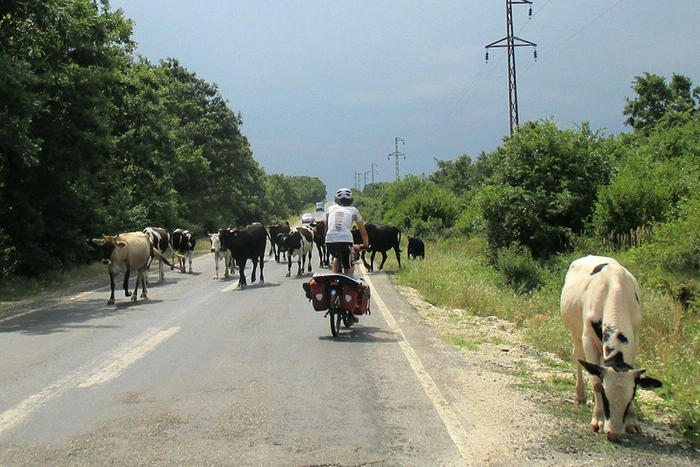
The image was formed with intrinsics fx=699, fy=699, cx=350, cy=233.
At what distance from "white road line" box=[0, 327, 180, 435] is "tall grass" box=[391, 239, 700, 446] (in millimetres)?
5545

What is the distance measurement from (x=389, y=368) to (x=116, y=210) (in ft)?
70.7

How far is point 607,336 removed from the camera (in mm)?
5820

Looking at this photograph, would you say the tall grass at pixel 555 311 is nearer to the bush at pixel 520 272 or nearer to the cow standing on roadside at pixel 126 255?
the bush at pixel 520 272

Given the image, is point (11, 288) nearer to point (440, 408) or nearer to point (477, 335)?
point (477, 335)

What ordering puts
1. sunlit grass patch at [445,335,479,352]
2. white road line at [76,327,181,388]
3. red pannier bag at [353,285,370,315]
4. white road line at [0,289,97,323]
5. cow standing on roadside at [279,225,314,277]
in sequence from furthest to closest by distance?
cow standing on roadside at [279,225,314,277], white road line at [0,289,97,323], red pannier bag at [353,285,370,315], sunlit grass patch at [445,335,479,352], white road line at [76,327,181,388]

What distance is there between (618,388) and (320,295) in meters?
5.43

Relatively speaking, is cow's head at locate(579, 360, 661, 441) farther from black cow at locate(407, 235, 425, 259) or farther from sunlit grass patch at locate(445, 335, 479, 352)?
black cow at locate(407, 235, 425, 259)

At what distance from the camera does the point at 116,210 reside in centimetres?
2738

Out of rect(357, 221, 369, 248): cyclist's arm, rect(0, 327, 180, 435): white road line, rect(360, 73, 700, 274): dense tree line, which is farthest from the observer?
rect(360, 73, 700, 274): dense tree line

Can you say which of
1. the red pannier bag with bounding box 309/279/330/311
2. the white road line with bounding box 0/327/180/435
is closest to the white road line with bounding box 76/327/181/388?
the white road line with bounding box 0/327/180/435

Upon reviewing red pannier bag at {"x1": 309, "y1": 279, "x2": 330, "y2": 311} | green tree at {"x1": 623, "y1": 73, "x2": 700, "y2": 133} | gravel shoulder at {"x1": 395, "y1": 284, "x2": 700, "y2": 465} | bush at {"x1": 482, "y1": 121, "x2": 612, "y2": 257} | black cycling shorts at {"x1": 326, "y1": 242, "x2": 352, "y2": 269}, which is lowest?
gravel shoulder at {"x1": 395, "y1": 284, "x2": 700, "y2": 465}

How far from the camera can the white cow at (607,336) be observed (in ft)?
18.1

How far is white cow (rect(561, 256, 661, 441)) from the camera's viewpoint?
5.52 meters

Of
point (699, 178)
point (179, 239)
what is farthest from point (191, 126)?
point (699, 178)
